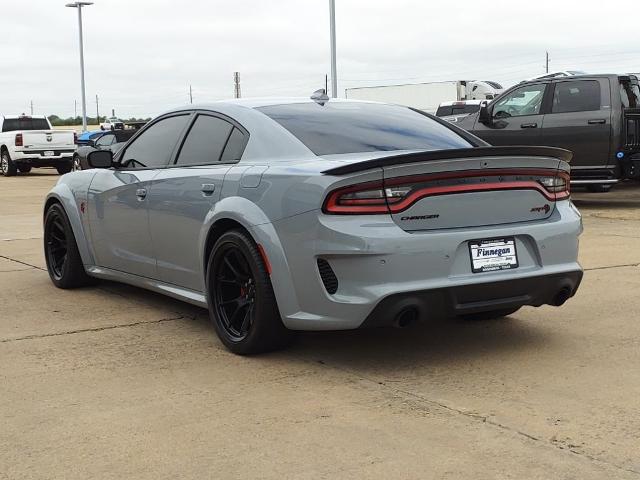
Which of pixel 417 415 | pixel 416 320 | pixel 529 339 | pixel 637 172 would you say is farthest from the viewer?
pixel 637 172

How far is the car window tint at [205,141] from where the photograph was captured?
5.77 m

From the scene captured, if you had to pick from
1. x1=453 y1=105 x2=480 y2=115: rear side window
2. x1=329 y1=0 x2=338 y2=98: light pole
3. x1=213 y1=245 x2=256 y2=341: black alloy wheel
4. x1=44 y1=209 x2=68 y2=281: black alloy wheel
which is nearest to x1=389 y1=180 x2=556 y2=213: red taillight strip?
x1=213 y1=245 x2=256 y2=341: black alloy wheel

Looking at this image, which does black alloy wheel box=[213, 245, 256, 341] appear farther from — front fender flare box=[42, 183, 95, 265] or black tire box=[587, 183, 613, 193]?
black tire box=[587, 183, 613, 193]

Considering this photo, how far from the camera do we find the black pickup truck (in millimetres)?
13414

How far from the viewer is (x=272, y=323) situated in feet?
16.6

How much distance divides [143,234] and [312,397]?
228 cm

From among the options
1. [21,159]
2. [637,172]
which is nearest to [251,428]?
[637,172]

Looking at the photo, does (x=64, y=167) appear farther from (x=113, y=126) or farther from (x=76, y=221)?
(x=76, y=221)

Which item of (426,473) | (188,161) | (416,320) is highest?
(188,161)

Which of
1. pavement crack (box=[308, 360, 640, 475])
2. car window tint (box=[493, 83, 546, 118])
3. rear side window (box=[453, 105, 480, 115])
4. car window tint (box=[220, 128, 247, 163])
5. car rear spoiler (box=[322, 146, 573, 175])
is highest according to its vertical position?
rear side window (box=[453, 105, 480, 115])

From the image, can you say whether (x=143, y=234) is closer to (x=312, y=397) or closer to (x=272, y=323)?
(x=272, y=323)

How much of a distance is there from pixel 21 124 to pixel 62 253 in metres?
21.9

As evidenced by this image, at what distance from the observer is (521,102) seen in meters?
14.5

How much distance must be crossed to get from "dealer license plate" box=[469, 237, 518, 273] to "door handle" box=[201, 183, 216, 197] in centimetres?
155
